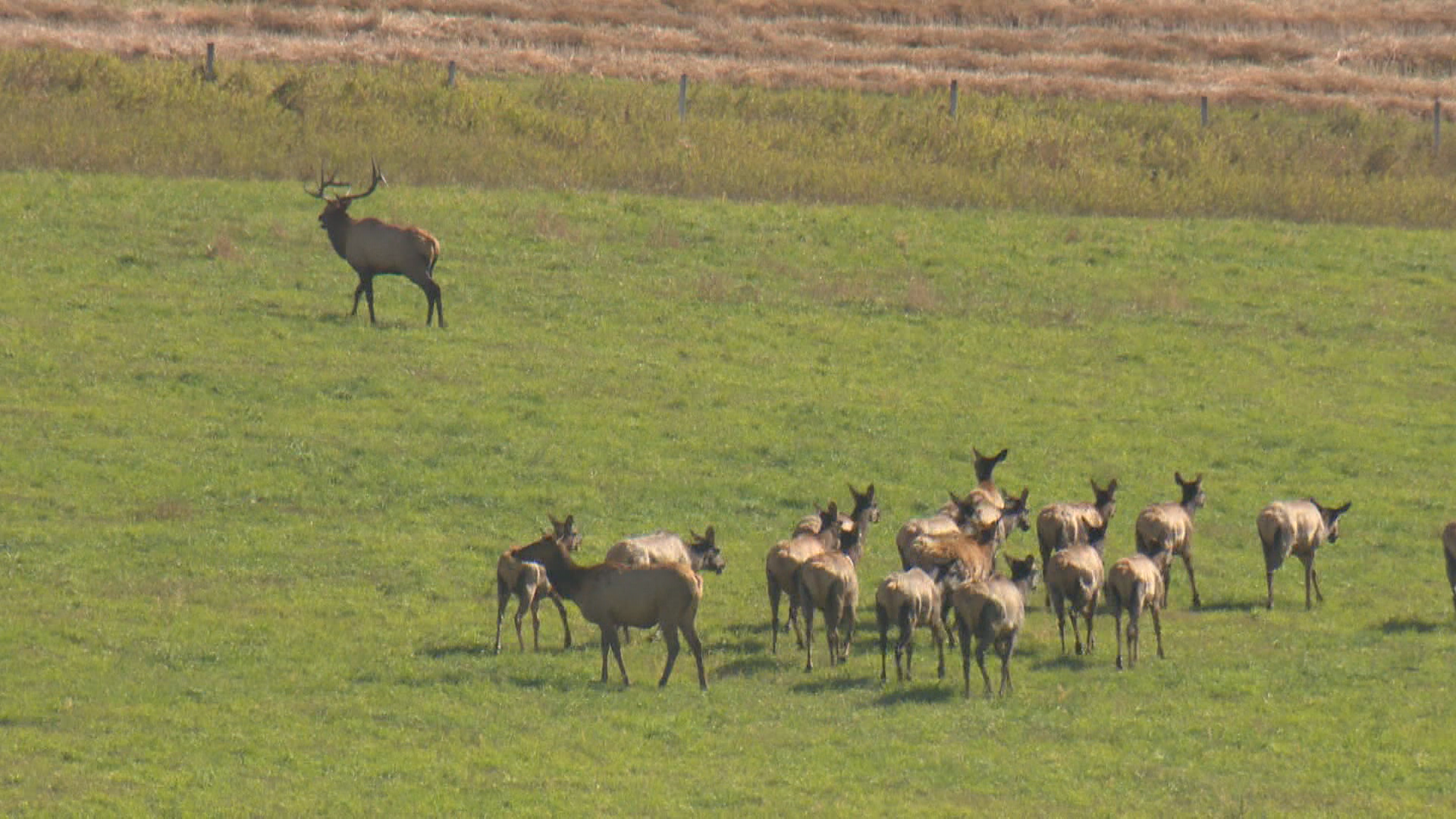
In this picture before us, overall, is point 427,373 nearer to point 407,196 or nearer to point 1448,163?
point 407,196

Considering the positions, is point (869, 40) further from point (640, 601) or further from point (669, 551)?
point (640, 601)

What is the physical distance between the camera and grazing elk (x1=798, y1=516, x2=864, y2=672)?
18.3 metres

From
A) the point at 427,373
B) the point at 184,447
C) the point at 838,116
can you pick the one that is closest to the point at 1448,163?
the point at 838,116

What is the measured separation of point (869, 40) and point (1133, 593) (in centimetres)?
5358

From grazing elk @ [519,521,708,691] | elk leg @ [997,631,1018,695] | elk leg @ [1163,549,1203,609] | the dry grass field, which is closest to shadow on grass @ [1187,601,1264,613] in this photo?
elk leg @ [1163,549,1203,609]

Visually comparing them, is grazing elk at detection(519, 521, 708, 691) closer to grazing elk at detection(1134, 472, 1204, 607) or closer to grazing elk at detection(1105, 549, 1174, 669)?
grazing elk at detection(1105, 549, 1174, 669)

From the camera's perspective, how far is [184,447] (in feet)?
81.8

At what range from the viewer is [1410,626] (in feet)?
68.6

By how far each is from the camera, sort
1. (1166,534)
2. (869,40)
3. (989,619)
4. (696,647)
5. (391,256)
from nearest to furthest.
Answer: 1. (989,619)
2. (696,647)
3. (1166,534)
4. (391,256)
5. (869,40)

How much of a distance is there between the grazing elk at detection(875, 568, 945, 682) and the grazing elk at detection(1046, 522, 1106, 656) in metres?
1.29

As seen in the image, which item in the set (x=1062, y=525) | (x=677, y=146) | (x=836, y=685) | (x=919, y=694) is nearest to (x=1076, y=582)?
(x=919, y=694)

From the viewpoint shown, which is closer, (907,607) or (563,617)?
(907,607)

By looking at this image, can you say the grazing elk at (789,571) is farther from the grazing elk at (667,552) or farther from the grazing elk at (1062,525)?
the grazing elk at (1062,525)

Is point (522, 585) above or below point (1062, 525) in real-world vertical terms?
below
